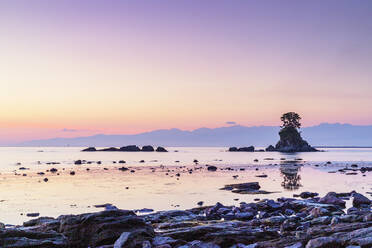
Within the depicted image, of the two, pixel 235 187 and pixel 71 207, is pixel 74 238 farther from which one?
pixel 235 187

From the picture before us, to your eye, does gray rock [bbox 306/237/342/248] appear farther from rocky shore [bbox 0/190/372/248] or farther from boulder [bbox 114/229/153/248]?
boulder [bbox 114/229/153/248]

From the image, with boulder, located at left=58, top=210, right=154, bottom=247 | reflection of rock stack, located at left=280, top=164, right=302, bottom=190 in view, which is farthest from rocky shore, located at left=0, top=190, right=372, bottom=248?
reflection of rock stack, located at left=280, top=164, right=302, bottom=190

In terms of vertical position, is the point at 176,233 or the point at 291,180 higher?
the point at 176,233

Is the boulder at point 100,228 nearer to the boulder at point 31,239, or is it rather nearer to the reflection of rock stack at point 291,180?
the boulder at point 31,239

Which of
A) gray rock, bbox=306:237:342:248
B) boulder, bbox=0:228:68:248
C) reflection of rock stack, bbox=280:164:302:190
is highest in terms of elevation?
gray rock, bbox=306:237:342:248

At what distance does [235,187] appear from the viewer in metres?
41.5

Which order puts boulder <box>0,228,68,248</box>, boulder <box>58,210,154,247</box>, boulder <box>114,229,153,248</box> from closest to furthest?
1. boulder <box>114,229,153,248</box>
2. boulder <box>0,228,68,248</box>
3. boulder <box>58,210,154,247</box>

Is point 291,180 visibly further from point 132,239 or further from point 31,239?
point 31,239

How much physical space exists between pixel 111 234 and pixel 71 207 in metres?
14.3

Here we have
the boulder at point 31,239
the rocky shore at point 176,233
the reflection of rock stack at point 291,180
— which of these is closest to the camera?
the rocky shore at point 176,233

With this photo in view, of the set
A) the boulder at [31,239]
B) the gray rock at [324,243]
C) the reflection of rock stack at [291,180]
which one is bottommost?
the reflection of rock stack at [291,180]

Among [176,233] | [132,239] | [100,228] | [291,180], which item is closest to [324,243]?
[176,233]

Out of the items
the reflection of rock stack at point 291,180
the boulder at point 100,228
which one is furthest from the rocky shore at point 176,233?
the reflection of rock stack at point 291,180

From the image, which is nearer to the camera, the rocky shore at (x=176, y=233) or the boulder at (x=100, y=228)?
the rocky shore at (x=176, y=233)
